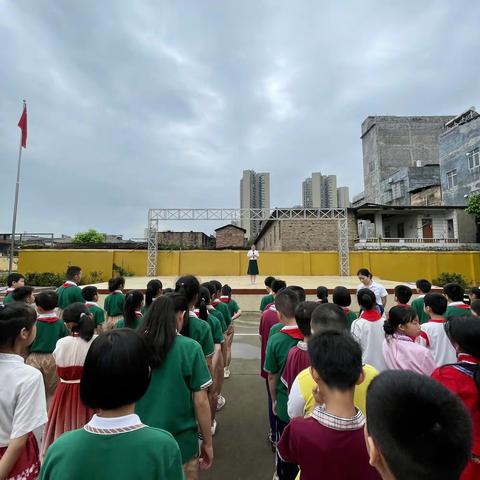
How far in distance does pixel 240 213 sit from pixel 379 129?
93.1 ft

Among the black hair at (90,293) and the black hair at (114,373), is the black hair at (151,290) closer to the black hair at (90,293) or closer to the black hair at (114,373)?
the black hair at (90,293)

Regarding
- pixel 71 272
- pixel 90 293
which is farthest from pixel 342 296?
pixel 71 272

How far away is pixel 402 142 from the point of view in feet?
116

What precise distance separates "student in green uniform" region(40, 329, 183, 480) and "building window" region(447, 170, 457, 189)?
88.6 ft

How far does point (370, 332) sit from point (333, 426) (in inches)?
83.2

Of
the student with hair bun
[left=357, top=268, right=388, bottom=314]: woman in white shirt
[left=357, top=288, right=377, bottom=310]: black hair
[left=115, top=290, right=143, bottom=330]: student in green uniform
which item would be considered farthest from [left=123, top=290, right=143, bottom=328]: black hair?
[left=357, top=268, right=388, bottom=314]: woman in white shirt

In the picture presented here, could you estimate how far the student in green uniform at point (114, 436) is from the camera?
0.93 metres

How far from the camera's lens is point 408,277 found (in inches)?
672

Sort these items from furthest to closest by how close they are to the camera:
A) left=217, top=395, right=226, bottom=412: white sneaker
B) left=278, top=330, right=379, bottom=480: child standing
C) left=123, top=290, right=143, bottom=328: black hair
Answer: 1. left=217, top=395, right=226, bottom=412: white sneaker
2. left=123, top=290, right=143, bottom=328: black hair
3. left=278, top=330, right=379, bottom=480: child standing

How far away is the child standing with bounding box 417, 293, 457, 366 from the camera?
284 centimetres

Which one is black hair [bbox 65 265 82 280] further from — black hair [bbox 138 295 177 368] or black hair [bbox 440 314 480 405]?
black hair [bbox 440 314 480 405]

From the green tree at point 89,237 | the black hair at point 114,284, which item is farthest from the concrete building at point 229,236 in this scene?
the black hair at point 114,284

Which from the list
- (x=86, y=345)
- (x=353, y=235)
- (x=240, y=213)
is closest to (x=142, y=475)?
(x=86, y=345)

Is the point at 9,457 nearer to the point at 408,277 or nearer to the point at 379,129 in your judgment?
the point at 408,277
